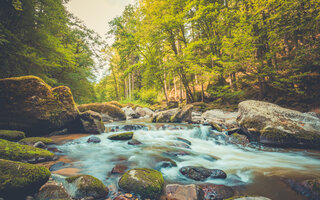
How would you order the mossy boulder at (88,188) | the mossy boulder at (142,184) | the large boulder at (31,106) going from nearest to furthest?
the mossy boulder at (88,188) → the mossy boulder at (142,184) → the large boulder at (31,106)

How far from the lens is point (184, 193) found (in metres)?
2.10

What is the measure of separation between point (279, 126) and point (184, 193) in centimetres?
474

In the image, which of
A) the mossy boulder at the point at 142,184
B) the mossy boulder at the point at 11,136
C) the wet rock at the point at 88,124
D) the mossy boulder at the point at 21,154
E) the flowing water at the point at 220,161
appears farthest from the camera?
the wet rock at the point at 88,124

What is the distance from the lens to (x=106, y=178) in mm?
2779

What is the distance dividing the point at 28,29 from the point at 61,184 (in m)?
8.56

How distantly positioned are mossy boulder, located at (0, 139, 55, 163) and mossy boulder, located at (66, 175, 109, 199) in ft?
4.71

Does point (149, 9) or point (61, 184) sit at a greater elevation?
point (149, 9)

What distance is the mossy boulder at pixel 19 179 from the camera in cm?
162

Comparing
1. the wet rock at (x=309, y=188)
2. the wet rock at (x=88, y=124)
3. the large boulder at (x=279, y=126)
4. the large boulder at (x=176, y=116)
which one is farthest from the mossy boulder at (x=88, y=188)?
the large boulder at (x=176, y=116)

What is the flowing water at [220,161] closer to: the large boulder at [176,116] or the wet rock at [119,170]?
the wet rock at [119,170]

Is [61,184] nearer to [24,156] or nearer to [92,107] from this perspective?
[24,156]

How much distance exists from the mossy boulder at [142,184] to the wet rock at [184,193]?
0.67ft

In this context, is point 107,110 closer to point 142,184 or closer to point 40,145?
point 40,145

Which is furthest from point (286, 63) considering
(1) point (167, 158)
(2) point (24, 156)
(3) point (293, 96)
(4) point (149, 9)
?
(4) point (149, 9)
